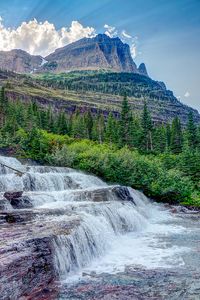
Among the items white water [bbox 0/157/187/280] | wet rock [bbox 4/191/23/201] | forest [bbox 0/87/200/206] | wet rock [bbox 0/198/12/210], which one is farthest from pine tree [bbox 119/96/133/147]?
wet rock [bbox 0/198/12/210]

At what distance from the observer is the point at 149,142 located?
274 feet

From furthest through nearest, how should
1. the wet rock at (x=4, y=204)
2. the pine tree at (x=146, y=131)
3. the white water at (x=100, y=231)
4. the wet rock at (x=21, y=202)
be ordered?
the pine tree at (x=146, y=131) < the wet rock at (x=21, y=202) < the wet rock at (x=4, y=204) < the white water at (x=100, y=231)

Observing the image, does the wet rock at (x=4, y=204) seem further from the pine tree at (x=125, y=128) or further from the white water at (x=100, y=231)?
the pine tree at (x=125, y=128)

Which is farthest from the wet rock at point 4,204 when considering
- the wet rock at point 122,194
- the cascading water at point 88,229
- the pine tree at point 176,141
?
the pine tree at point 176,141

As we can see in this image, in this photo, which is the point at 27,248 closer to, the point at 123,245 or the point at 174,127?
the point at 123,245

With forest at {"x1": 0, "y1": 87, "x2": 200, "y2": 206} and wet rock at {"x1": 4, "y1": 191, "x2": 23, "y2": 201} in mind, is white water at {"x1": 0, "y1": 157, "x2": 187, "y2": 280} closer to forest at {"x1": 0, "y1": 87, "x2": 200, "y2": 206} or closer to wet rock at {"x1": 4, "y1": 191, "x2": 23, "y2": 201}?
wet rock at {"x1": 4, "y1": 191, "x2": 23, "y2": 201}

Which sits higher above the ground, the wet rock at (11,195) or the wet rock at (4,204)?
the wet rock at (11,195)

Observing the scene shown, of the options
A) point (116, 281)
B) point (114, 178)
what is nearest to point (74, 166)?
point (114, 178)

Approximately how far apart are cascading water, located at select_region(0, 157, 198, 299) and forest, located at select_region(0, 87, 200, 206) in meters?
9.53

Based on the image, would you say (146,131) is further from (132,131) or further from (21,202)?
(21,202)

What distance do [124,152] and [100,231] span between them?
3196 centimetres

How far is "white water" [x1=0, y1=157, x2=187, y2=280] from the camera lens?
51.8ft

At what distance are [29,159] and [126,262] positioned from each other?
125 feet

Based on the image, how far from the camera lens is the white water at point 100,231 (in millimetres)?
15797
